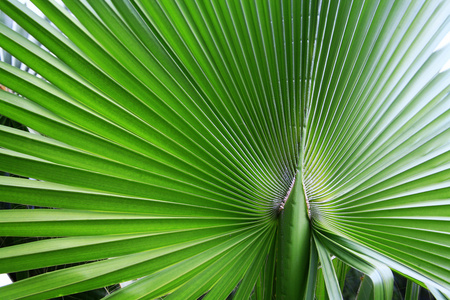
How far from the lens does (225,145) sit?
0.70 meters

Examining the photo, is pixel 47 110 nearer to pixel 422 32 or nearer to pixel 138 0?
pixel 138 0

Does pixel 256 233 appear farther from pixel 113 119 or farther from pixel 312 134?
pixel 113 119

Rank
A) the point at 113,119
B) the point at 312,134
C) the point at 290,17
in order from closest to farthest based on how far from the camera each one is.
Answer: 1. the point at 113,119
2. the point at 290,17
3. the point at 312,134

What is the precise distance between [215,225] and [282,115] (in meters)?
0.29

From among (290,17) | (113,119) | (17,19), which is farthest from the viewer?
(290,17)

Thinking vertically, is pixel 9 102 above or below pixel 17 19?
below

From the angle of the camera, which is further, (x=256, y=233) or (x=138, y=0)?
(x=256, y=233)

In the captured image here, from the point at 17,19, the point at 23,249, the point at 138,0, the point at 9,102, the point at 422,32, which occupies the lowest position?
the point at 23,249

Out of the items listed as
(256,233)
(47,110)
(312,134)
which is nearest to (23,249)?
(47,110)

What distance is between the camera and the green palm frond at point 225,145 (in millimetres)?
492

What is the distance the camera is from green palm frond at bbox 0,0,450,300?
49 centimetres

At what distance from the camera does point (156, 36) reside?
0.59 m

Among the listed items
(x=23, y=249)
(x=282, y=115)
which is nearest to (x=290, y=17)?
(x=282, y=115)

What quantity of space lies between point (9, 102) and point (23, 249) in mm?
224
